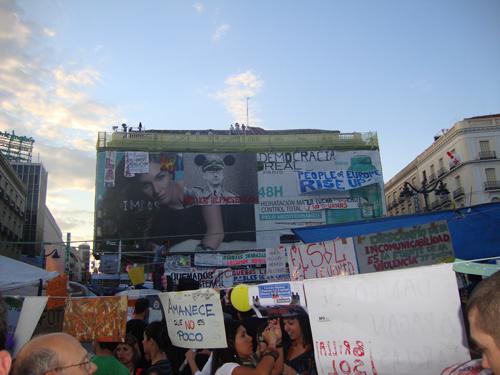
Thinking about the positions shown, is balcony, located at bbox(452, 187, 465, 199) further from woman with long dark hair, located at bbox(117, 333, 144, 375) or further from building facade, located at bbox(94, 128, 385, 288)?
woman with long dark hair, located at bbox(117, 333, 144, 375)

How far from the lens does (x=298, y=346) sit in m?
4.70

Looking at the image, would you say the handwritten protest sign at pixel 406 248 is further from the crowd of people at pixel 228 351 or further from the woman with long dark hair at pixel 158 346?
the woman with long dark hair at pixel 158 346

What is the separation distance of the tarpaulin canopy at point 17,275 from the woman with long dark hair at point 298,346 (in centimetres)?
511

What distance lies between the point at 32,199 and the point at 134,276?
64.9 m

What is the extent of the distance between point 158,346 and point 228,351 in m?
0.96

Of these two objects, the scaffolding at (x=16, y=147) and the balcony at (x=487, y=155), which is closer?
the balcony at (x=487, y=155)

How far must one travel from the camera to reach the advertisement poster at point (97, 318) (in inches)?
232

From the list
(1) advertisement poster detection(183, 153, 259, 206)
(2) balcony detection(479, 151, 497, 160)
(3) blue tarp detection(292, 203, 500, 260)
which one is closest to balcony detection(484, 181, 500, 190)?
(2) balcony detection(479, 151, 497, 160)

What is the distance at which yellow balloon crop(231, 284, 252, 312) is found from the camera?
5.11 meters

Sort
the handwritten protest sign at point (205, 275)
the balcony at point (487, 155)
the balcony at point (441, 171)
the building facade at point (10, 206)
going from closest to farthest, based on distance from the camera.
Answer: the handwritten protest sign at point (205, 275) < the balcony at point (487, 155) < the building facade at point (10, 206) < the balcony at point (441, 171)

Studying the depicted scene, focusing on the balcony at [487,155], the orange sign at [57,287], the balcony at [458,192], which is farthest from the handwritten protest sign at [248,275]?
the balcony at [487,155]

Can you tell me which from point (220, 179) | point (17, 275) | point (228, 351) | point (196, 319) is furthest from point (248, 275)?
point (228, 351)

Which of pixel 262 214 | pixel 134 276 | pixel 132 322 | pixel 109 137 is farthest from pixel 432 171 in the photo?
pixel 132 322

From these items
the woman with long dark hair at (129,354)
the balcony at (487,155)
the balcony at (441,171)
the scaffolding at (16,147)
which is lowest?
the woman with long dark hair at (129,354)
